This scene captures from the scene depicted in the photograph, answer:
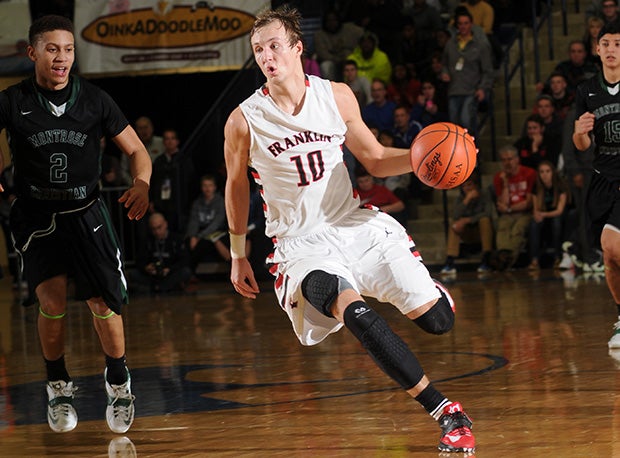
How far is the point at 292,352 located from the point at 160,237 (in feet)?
18.1

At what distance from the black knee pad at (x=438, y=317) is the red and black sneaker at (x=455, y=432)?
417 millimetres

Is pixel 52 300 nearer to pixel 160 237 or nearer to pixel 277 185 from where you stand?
pixel 277 185

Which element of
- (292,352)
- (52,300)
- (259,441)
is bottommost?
(292,352)

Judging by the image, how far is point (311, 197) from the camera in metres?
5.10

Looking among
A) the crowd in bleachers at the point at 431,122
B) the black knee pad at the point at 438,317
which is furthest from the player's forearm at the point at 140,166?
the crowd in bleachers at the point at 431,122

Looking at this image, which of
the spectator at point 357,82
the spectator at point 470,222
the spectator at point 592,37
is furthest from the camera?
the spectator at point 357,82

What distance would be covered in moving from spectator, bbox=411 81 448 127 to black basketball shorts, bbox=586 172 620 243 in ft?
21.6

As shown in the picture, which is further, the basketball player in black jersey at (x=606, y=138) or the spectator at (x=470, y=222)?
the spectator at (x=470, y=222)

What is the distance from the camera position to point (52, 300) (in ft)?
18.5

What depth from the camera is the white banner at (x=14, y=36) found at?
14.4m

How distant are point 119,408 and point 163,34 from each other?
9380 millimetres

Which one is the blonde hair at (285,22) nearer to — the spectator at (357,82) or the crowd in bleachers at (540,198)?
the crowd in bleachers at (540,198)

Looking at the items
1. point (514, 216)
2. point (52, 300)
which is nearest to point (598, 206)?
point (52, 300)

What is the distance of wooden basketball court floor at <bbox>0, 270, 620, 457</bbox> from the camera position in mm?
4973
